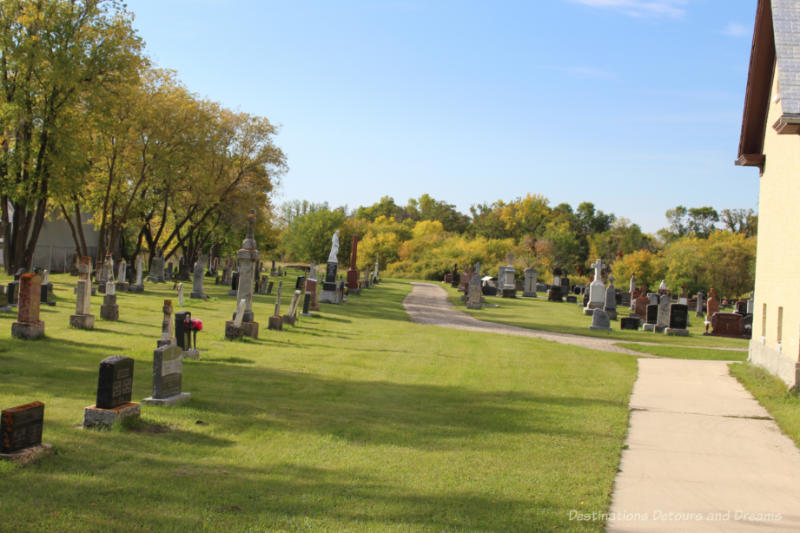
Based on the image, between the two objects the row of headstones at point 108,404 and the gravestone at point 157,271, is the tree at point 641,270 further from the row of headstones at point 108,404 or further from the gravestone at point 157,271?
the row of headstones at point 108,404

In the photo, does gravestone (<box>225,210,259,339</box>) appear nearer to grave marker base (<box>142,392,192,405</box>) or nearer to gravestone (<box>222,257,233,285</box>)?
grave marker base (<box>142,392,192,405</box>)

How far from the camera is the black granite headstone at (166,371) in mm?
8383

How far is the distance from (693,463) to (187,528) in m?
5.52

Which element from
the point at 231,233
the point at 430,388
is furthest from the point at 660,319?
the point at 231,233

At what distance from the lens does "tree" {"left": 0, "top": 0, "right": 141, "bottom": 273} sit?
83.5 feet

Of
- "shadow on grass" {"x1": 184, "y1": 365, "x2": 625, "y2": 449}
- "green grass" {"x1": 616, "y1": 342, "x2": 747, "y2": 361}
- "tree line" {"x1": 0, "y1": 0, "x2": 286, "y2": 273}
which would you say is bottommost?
"shadow on grass" {"x1": 184, "y1": 365, "x2": 625, "y2": 449}

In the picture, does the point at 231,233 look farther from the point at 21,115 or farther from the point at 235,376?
the point at 235,376

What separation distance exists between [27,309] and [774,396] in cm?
1362

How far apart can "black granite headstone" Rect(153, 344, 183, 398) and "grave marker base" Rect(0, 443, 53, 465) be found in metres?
2.22

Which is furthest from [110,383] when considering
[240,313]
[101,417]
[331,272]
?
[331,272]

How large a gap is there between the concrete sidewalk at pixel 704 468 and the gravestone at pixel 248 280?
29.3 ft

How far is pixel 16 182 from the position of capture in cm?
2597

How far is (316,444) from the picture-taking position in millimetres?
7348

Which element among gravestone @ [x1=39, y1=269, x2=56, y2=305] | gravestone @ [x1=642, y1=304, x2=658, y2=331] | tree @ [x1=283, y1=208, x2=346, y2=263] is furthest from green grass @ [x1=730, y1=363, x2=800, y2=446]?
tree @ [x1=283, y1=208, x2=346, y2=263]
